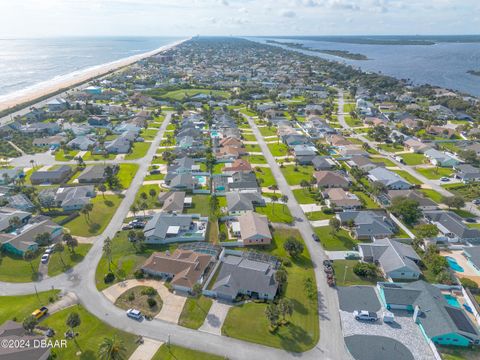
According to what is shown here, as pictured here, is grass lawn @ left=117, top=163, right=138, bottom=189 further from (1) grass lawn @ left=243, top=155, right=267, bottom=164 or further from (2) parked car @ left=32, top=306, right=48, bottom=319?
(2) parked car @ left=32, top=306, right=48, bottom=319

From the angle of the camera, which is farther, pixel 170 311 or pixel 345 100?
pixel 345 100

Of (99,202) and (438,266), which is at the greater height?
(438,266)

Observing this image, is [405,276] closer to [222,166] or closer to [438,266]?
[438,266]

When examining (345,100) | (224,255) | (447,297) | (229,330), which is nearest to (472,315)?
(447,297)

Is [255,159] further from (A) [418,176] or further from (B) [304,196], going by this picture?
(A) [418,176]

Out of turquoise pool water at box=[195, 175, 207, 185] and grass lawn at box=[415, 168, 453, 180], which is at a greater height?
grass lawn at box=[415, 168, 453, 180]

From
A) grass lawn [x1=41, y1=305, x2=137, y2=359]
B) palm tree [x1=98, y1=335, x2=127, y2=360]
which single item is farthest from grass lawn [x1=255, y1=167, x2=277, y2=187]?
palm tree [x1=98, y1=335, x2=127, y2=360]

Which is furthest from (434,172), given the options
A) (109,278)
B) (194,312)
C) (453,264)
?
(109,278)
